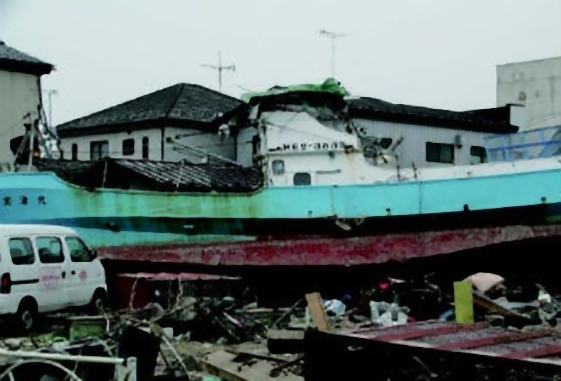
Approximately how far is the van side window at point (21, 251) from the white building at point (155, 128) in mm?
16274

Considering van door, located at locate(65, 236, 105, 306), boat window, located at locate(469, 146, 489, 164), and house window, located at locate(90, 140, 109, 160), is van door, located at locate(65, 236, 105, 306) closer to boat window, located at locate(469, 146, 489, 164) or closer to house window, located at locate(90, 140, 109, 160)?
house window, located at locate(90, 140, 109, 160)

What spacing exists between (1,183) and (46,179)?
3.33 feet

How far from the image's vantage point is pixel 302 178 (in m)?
22.5

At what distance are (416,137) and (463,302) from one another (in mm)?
22957

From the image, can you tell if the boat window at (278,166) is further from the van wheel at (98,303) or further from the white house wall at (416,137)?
the white house wall at (416,137)

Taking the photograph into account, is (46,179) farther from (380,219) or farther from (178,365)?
(178,365)

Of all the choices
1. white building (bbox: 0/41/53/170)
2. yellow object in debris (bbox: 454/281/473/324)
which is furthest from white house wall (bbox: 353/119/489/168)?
yellow object in debris (bbox: 454/281/473/324)

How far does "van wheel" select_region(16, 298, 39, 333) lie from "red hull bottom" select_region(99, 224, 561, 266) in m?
5.17

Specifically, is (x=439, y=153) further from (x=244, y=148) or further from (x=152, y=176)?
(x=152, y=176)

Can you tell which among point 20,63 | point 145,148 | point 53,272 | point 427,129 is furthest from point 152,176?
point 427,129

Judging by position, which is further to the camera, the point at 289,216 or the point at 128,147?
the point at 128,147

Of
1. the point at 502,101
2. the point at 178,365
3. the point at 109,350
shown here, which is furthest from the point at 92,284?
the point at 502,101

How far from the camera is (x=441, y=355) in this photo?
6.30 meters

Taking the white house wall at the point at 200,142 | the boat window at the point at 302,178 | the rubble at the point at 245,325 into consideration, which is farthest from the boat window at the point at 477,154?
the rubble at the point at 245,325
